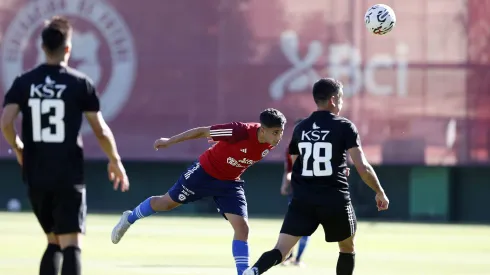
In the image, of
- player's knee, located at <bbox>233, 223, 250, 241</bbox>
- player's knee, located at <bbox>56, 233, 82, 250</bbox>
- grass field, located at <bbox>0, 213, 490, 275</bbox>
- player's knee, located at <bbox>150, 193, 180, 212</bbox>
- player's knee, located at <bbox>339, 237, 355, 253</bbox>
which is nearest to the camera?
player's knee, located at <bbox>56, 233, 82, 250</bbox>

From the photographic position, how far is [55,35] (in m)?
7.79

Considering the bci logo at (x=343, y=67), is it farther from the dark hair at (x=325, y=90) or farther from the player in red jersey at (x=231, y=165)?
the dark hair at (x=325, y=90)

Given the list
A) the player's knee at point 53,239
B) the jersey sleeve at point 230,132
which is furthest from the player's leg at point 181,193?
the player's knee at point 53,239

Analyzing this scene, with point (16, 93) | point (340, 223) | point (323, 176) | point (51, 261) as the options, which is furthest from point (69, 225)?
point (340, 223)

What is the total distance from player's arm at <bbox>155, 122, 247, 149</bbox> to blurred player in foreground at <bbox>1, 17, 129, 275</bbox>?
2614 millimetres

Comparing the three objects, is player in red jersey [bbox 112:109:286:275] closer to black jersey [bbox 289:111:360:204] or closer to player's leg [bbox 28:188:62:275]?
black jersey [bbox 289:111:360:204]

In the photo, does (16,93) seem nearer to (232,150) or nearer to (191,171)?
(232,150)

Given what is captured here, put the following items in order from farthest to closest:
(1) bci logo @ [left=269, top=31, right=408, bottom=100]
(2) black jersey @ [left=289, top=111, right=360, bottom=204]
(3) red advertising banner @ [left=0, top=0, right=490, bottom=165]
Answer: (1) bci logo @ [left=269, top=31, right=408, bottom=100] → (3) red advertising banner @ [left=0, top=0, right=490, bottom=165] → (2) black jersey @ [left=289, top=111, right=360, bottom=204]

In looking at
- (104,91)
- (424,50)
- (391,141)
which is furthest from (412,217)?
(104,91)

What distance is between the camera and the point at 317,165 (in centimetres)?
933

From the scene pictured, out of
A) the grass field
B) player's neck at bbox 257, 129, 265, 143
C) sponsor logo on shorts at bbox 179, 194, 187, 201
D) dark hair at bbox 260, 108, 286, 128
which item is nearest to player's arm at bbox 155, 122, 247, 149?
player's neck at bbox 257, 129, 265, 143

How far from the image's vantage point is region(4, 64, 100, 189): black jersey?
7844 millimetres

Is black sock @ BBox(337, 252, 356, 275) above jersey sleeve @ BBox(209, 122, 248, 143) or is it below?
below

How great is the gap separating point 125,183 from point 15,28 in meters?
19.0
